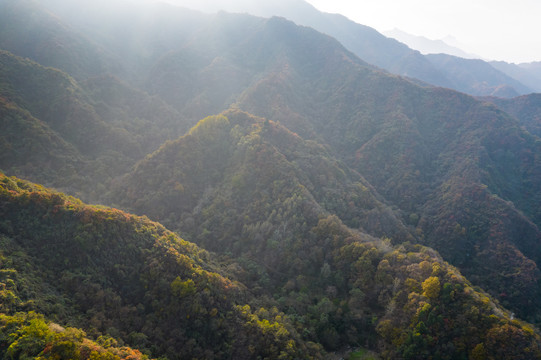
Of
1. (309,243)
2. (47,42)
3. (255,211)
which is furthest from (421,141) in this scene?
(47,42)

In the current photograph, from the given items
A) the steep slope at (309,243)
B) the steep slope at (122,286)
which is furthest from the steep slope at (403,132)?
the steep slope at (122,286)

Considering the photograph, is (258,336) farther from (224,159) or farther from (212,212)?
(224,159)

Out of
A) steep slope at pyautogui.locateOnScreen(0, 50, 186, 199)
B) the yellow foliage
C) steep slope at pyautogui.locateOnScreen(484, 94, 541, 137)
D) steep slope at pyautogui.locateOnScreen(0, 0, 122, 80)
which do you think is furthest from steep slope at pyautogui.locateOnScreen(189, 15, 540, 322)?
steep slope at pyautogui.locateOnScreen(0, 0, 122, 80)

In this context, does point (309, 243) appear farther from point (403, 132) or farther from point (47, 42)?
Result: point (47, 42)

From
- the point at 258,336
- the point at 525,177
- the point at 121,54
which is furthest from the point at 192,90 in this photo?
the point at 525,177

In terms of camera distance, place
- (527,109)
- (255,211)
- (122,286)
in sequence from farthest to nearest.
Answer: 1. (527,109)
2. (255,211)
3. (122,286)

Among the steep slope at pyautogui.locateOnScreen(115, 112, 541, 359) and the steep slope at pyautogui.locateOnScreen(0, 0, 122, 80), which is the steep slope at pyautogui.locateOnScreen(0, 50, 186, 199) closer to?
the steep slope at pyautogui.locateOnScreen(115, 112, 541, 359)
